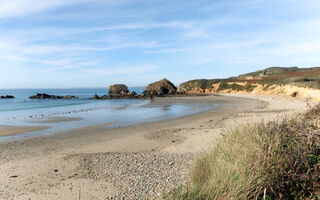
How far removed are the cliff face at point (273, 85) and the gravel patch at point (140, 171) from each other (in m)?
23.9

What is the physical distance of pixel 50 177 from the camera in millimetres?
6559

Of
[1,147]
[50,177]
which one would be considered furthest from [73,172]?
[1,147]

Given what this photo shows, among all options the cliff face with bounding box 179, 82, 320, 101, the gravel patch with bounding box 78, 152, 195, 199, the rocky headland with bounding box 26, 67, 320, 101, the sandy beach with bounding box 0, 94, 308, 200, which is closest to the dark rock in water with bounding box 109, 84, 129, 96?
the rocky headland with bounding box 26, 67, 320, 101

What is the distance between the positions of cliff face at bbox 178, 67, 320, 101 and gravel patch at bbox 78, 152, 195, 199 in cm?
2386

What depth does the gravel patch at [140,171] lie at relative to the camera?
17.8ft

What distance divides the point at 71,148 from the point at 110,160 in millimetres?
3070

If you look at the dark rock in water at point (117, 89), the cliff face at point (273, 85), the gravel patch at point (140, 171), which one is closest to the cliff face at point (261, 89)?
the cliff face at point (273, 85)

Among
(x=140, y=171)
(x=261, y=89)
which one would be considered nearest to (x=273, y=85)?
(x=261, y=89)

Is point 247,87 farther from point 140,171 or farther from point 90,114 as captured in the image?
point 140,171

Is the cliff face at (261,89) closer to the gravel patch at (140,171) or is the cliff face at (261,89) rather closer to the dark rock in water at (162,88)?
the dark rock in water at (162,88)

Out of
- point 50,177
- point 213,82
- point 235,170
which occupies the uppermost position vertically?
point 213,82

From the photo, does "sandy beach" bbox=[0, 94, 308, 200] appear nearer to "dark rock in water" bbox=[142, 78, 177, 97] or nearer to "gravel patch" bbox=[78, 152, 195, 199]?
"gravel patch" bbox=[78, 152, 195, 199]

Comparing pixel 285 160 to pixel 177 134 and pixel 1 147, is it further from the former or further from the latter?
pixel 1 147

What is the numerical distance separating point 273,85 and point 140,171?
1708 inches
